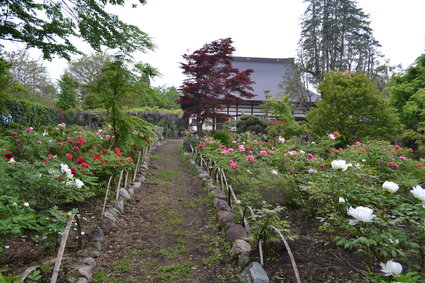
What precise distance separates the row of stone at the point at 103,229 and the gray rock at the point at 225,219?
1.46 meters

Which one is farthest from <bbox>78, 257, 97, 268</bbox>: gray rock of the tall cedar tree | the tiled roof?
the tiled roof

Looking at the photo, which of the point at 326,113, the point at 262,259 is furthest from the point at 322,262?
the point at 326,113

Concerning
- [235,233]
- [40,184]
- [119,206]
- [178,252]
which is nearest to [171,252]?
[178,252]

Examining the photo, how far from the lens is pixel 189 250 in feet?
9.91

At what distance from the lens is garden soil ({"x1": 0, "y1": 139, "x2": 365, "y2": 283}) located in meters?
2.29

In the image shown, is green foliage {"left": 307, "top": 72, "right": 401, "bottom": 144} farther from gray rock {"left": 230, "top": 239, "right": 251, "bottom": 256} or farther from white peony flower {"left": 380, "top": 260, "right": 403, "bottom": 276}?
white peony flower {"left": 380, "top": 260, "right": 403, "bottom": 276}

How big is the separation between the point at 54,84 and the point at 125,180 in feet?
57.9

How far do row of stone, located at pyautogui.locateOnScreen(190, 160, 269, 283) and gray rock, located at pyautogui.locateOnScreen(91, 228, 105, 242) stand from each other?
151 centimetres

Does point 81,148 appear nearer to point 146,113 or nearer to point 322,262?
point 322,262

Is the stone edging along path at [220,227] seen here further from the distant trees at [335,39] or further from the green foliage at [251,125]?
the distant trees at [335,39]

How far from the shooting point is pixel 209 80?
35.5 ft

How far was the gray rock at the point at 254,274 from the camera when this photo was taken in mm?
2174

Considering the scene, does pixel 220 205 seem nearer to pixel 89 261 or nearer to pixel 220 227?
pixel 220 227

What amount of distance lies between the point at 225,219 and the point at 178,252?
831 millimetres
